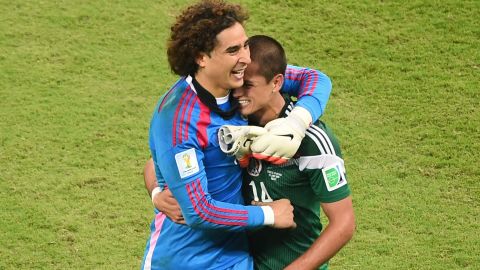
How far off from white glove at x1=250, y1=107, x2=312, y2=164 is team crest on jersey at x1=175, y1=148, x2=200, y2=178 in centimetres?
28

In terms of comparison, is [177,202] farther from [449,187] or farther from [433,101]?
[433,101]

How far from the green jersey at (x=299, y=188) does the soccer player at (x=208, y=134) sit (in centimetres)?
10

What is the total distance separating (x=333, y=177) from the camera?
4.79 meters

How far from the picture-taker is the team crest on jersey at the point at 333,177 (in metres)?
4.78

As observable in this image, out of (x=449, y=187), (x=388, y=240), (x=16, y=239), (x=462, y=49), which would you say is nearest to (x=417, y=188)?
(x=449, y=187)

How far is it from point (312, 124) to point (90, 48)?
544cm

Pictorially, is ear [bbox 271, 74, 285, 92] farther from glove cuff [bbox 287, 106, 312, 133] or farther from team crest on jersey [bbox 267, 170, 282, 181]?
team crest on jersey [bbox 267, 170, 282, 181]

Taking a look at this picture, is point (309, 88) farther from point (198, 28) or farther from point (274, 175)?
point (198, 28)

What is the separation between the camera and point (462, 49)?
9.54 meters

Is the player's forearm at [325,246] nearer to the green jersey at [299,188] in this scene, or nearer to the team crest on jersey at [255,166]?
the green jersey at [299,188]

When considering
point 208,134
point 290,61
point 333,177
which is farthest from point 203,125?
point 290,61

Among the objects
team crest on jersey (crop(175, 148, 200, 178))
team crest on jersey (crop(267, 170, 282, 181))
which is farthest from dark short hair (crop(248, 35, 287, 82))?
team crest on jersey (crop(175, 148, 200, 178))

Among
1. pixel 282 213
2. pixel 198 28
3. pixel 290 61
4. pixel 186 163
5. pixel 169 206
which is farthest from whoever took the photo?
pixel 290 61

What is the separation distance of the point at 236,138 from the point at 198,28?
55 centimetres
